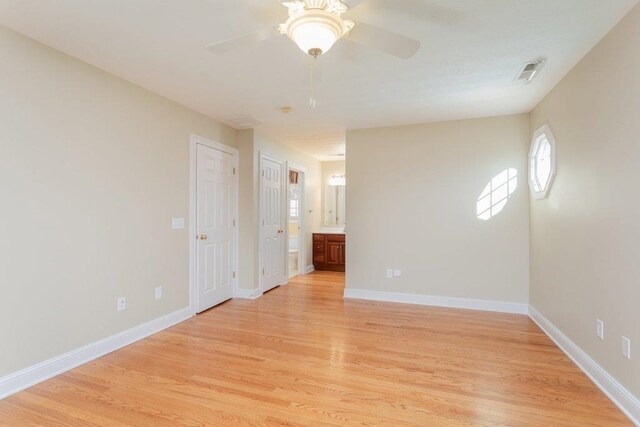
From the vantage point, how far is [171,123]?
3461mm

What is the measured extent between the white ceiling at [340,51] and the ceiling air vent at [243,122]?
29 centimetres

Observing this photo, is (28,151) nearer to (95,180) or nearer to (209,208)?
(95,180)

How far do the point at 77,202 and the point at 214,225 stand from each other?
1.68 m

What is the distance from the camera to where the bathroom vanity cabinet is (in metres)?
6.53

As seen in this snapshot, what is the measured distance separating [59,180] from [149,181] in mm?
813

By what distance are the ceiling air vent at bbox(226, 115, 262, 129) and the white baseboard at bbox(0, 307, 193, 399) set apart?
238 centimetres

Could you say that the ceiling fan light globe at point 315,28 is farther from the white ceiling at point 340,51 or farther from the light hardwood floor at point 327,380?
the light hardwood floor at point 327,380

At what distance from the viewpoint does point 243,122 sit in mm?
4207

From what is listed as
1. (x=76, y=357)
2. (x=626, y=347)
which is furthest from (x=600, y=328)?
(x=76, y=357)

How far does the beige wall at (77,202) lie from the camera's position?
7.15 ft

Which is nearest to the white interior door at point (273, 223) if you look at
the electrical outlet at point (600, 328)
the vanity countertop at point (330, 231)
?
the vanity countertop at point (330, 231)

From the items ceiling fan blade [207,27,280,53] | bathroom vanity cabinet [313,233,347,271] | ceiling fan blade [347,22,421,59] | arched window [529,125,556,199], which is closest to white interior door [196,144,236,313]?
ceiling fan blade [207,27,280,53]

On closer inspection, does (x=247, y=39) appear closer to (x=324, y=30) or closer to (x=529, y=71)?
(x=324, y=30)

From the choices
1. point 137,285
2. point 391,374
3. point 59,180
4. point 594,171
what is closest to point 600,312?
point 594,171
